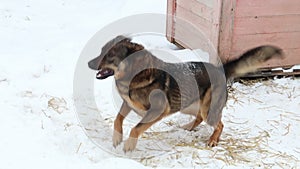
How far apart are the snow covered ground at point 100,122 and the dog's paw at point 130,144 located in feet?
0.19

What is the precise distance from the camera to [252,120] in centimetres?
486

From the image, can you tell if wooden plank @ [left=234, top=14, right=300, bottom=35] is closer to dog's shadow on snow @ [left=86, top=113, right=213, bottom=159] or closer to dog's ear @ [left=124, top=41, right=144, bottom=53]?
dog's shadow on snow @ [left=86, top=113, right=213, bottom=159]

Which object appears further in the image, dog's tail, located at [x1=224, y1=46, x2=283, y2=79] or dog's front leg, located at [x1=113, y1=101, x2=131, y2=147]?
dog's tail, located at [x1=224, y1=46, x2=283, y2=79]

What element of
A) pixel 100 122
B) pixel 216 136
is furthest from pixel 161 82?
pixel 100 122

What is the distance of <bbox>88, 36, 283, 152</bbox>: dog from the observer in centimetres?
377

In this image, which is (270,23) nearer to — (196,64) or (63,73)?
(196,64)

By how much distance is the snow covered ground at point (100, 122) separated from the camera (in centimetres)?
380

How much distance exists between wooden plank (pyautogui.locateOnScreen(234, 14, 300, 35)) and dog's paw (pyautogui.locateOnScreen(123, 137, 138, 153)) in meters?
2.29

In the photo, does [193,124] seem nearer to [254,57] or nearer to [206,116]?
[206,116]

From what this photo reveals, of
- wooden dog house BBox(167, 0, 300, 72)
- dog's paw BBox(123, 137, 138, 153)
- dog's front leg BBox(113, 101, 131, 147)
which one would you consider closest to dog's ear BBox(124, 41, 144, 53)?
dog's front leg BBox(113, 101, 131, 147)

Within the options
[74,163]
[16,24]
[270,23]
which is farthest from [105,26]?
[74,163]

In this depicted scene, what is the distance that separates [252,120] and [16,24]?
4154 mm

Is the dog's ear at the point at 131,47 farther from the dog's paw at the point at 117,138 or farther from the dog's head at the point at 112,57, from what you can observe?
the dog's paw at the point at 117,138

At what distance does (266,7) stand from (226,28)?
0.54m
